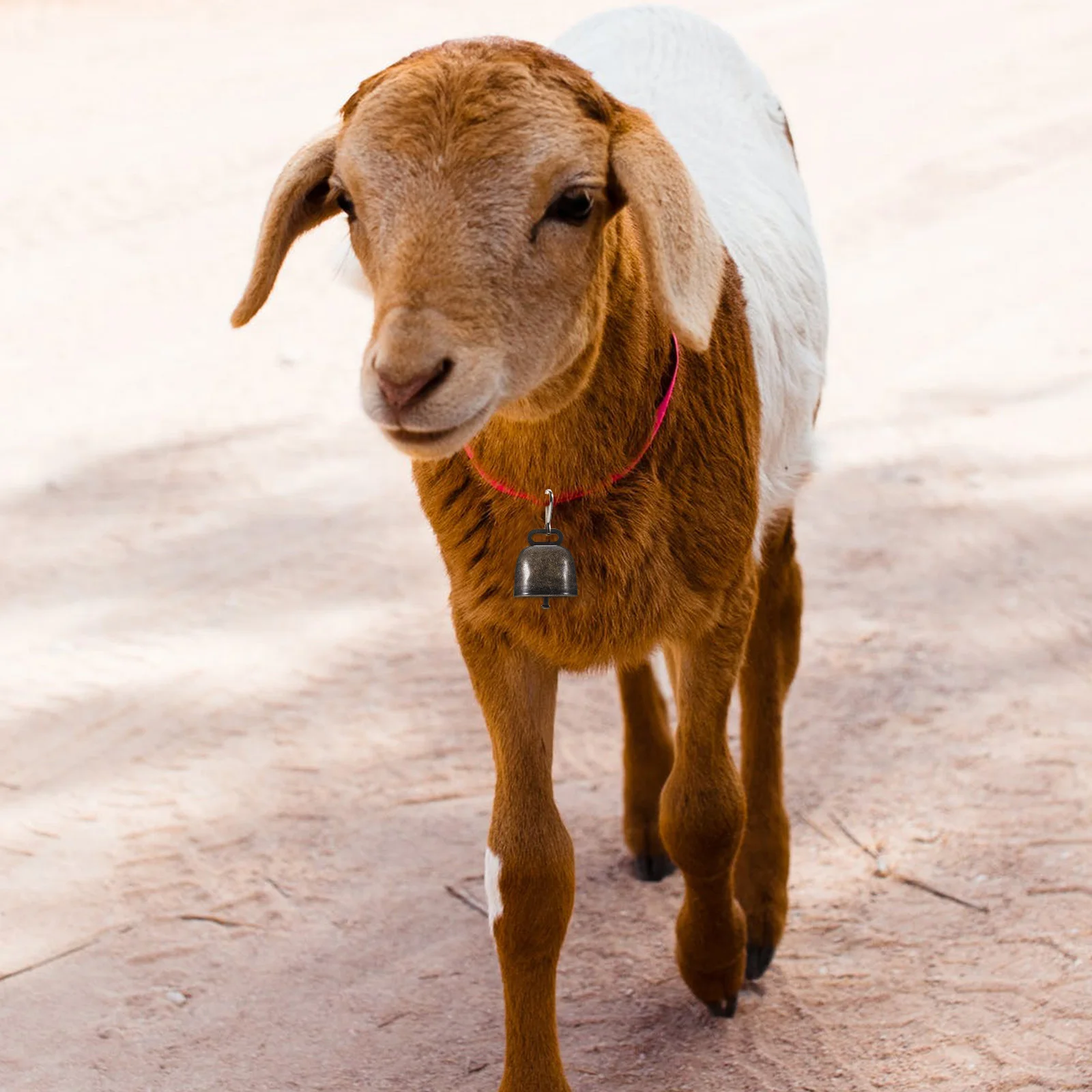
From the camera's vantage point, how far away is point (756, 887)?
4.34 m

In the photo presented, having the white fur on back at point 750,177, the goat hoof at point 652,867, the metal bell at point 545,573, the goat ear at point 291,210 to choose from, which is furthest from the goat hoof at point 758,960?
the goat ear at point 291,210

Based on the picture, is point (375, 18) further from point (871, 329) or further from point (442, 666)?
point (442, 666)

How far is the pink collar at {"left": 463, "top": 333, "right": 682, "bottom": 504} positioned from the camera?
10.9 ft

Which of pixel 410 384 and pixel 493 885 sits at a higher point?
pixel 410 384

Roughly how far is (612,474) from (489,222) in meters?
0.72

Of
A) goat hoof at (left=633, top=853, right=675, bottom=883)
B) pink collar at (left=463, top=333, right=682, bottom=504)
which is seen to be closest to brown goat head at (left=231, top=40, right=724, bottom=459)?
pink collar at (left=463, top=333, right=682, bottom=504)

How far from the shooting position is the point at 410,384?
2.66 meters

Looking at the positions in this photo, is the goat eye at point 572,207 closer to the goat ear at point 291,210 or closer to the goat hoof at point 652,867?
the goat ear at point 291,210

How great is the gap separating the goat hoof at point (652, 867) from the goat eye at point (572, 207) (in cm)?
233

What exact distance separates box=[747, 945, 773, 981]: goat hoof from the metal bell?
149 centimetres

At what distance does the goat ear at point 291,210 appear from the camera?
10.3ft

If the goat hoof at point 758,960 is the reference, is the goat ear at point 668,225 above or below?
above

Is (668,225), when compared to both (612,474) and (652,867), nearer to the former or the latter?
(612,474)

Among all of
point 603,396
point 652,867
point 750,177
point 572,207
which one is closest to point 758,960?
point 652,867
